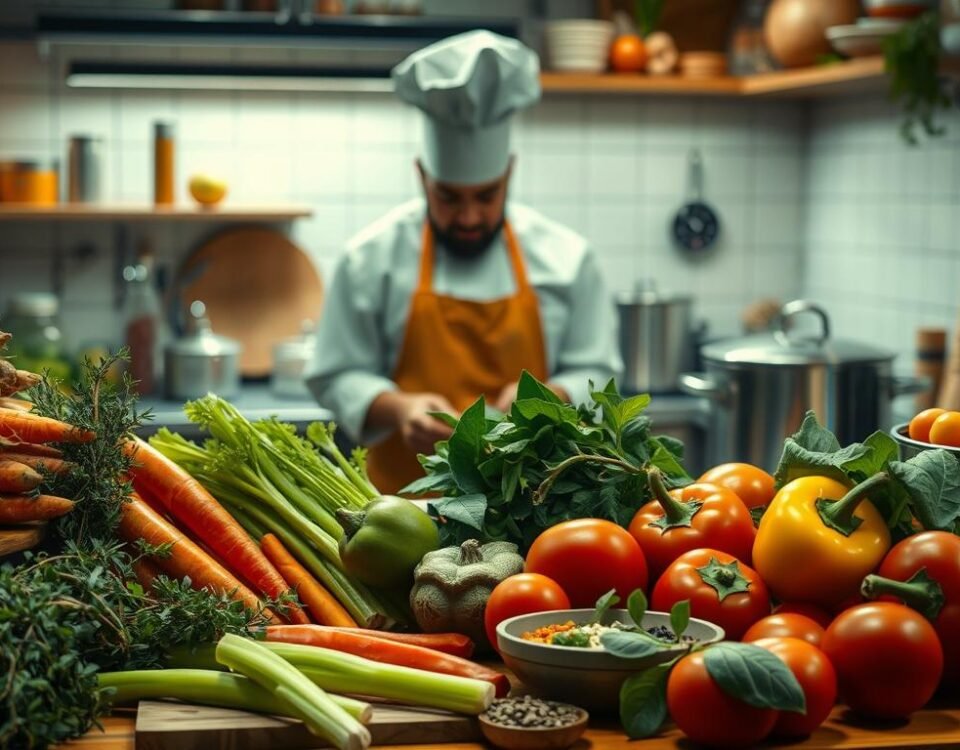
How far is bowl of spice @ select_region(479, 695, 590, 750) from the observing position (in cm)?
111

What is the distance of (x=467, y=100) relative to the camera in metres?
2.73

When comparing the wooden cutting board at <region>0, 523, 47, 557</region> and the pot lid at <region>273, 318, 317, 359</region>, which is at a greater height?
the wooden cutting board at <region>0, 523, 47, 557</region>

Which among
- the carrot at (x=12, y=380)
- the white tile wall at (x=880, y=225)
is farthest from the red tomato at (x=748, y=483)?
the white tile wall at (x=880, y=225)

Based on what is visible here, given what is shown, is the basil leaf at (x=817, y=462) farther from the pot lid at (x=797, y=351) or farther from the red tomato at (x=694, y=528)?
the pot lid at (x=797, y=351)

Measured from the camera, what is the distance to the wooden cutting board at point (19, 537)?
4.20 feet

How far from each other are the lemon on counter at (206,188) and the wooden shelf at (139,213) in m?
0.03

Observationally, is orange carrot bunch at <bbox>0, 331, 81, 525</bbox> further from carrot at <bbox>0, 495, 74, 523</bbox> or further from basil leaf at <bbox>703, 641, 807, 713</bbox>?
basil leaf at <bbox>703, 641, 807, 713</bbox>

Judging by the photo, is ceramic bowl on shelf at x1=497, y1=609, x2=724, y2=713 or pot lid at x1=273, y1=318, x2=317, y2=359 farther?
pot lid at x1=273, y1=318, x2=317, y2=359

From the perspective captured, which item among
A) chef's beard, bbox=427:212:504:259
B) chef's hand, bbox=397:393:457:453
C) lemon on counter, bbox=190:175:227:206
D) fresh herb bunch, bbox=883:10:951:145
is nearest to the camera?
chef's hand, bbox=397:393:457:453

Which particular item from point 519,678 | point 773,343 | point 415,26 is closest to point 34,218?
point 415,26

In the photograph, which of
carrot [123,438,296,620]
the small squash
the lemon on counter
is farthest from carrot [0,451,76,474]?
the lemon on counter

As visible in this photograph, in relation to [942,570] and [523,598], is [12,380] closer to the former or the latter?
[523,598]

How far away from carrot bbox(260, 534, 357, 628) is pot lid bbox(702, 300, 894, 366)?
1.44 metres

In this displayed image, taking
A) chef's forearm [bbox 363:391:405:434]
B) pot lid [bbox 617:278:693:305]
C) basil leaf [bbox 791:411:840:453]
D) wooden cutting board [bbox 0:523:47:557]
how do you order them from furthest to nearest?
pot lid [bbox 617:278:693:305] → chef's forearm [bbox 363:391:405:434] → basil leaf [bbox 791:411:840:453] → wooden cutting board [bbox 0:523:47:557]
